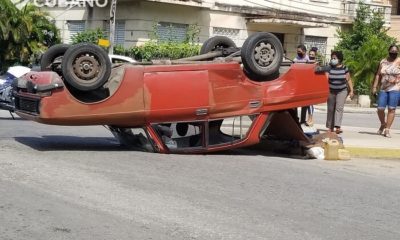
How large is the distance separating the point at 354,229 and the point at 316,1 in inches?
1128

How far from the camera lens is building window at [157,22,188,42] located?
91.7ft

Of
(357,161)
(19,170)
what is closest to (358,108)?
(357,161)

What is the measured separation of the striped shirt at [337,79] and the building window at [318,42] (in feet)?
71.3

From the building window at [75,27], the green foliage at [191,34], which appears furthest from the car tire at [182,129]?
the building window at [75,27]

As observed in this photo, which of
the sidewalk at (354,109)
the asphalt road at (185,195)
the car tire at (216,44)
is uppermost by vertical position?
the car tire at (216,44)

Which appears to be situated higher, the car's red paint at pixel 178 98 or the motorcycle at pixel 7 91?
the car's red paint at pixel 178 98

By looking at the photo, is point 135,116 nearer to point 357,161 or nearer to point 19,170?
point 19,170

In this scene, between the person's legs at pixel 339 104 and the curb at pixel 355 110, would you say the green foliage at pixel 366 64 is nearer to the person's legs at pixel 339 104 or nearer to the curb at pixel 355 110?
the curb at pixel 355 110

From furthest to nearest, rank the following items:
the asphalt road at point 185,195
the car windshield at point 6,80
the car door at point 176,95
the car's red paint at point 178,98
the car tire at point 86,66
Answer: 1. the car windshield at point 6,80
2. the car door at point 176,95
3. the car tire at point 86,66
4. the car's red paint at point 178,98
5. the asphalt road at point 185,195

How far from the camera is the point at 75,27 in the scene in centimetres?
3019

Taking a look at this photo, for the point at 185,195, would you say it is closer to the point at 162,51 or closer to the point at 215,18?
the point at 162,51

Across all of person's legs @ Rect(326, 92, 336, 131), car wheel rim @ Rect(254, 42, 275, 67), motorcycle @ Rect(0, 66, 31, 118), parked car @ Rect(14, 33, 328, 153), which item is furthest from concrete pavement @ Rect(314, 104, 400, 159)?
motorcycle @ Rect(0, 66, 31, 118)

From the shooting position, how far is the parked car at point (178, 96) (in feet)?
30.2

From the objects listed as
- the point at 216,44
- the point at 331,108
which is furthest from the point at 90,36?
the point at 216,44
